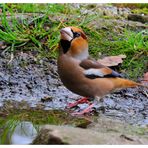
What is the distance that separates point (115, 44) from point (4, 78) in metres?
1.54

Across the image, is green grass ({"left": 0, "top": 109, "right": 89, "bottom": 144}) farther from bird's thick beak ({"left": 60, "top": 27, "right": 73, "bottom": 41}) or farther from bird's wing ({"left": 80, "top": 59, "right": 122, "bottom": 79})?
bird's thick beak ({"left": 60, "top": 27, "right": 73, "bottom": 41})

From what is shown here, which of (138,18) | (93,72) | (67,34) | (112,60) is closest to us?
(67,34)

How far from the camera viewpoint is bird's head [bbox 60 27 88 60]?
5.01m

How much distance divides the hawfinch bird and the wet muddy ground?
0.22 meters

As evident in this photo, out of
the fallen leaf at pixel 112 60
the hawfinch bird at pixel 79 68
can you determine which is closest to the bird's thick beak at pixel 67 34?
the hawfinch bird at pixel 79 68

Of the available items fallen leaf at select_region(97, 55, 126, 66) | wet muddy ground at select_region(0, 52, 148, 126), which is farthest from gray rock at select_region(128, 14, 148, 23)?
wet muddy ground at select_region(0, 52, 148, 126)

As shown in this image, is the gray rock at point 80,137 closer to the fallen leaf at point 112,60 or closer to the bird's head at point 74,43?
the bird's head at point 74,43

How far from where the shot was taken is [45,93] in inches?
229

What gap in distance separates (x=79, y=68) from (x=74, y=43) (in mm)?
A: 237

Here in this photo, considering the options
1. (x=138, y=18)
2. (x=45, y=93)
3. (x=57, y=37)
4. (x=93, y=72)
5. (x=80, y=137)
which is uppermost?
(x=138, y=18)

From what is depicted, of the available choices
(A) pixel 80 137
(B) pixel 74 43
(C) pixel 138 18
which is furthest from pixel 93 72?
(C) pixel 138 18

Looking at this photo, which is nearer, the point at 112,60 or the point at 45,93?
the point at 45,93

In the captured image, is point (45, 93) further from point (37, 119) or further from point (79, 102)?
point (37, 119)

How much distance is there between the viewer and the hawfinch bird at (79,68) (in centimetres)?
505
